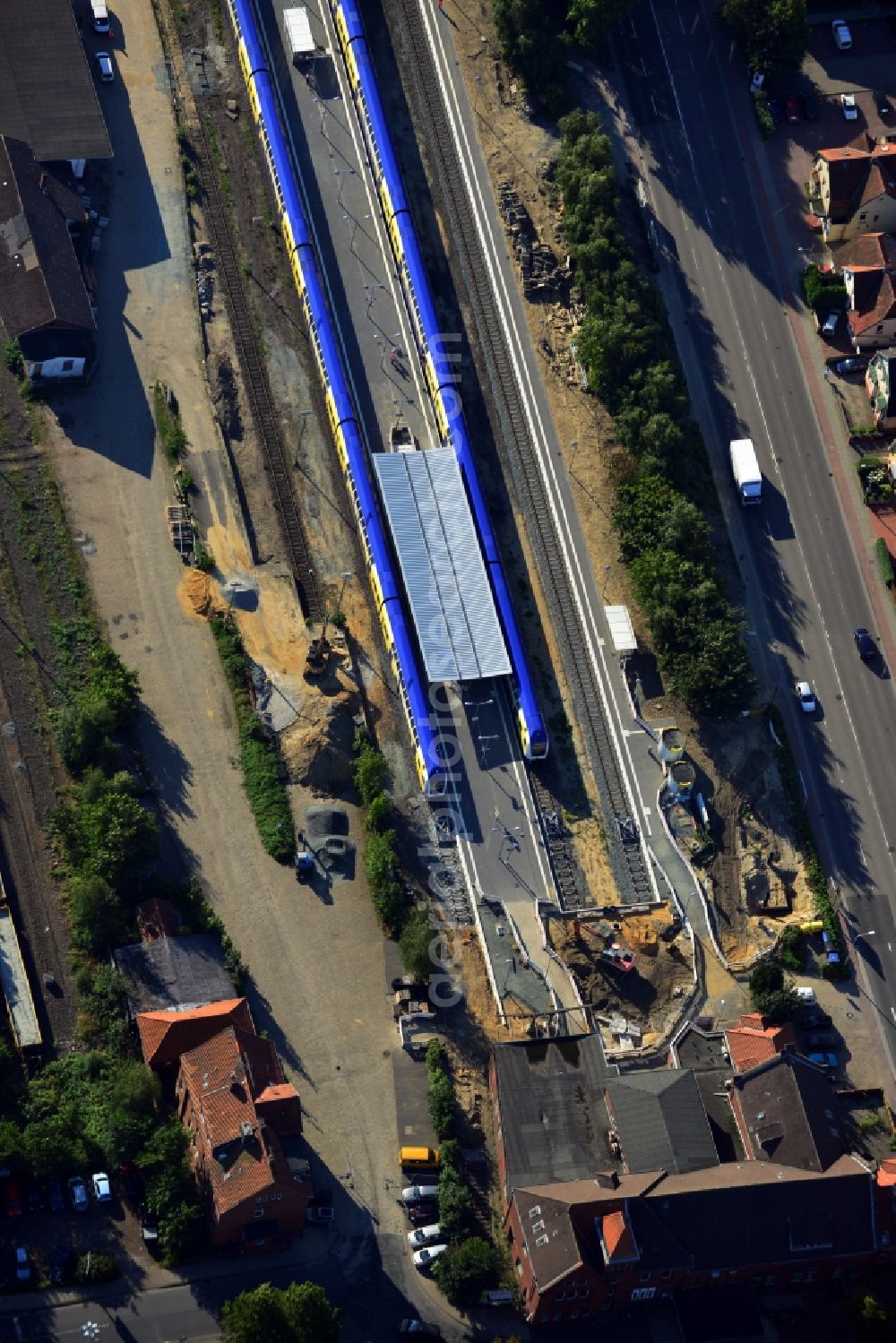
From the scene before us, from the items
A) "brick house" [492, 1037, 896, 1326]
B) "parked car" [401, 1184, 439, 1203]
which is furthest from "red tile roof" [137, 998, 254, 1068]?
"brick house" [492, 1037, 896, 1326]

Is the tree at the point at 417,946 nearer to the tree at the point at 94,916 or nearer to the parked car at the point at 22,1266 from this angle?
the tree at the point at 94,916

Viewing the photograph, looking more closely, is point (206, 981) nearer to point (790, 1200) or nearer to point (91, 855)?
point (91, 855)

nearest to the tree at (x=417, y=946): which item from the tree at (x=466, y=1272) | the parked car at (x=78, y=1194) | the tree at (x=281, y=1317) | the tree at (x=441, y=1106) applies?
the tree at (x=441, y=1106)

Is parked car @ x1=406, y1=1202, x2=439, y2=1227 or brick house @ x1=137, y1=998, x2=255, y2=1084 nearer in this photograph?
brick house @ x1=137, y1=998, x2=255, y2=1084

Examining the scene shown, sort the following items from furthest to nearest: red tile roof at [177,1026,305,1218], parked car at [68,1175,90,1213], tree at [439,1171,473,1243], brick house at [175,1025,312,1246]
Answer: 1. tree at [439,1171,473,1243]
2. parked car at [68,1175,90,1213]
3. brick house at [175,1025,312,1246]
4. red tile roof at [177,1026,305,1218]

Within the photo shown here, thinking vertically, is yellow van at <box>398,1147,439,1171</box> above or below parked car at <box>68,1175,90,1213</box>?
below

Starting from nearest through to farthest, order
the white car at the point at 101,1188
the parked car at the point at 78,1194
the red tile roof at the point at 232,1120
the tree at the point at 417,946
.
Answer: the red tile roof at the point at 232,1120, the parked car at the point at 78,1194, the white car at the point at 101,1188, the tree at the point at 417,946

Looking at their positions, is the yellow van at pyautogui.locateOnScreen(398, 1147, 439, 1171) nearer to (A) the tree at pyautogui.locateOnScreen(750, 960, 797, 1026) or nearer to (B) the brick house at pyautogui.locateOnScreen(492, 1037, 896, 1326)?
(B) the brick house at pyautogui.locateOnScreen(492, 1037, 896, 1326)
